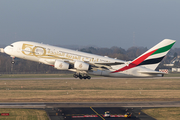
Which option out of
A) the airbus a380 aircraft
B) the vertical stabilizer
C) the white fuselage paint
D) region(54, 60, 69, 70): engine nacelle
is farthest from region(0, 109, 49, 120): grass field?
the vertical stabilizer

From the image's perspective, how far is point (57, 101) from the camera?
6619 centimetres

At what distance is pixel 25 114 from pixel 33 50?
42.0ft

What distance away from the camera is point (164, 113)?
53969 millimetres

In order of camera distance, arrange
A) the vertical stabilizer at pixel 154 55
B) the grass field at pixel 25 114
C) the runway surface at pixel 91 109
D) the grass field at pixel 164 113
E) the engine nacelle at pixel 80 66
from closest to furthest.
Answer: the grass field at pixel 25 114 → the runway surface at pixel 91 109 → the grass field at pixel 164 113 → the engine nacelle at pixel 80 66 → the vertical stabilizer at pixel 154 55

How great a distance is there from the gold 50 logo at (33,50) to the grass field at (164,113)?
25011 mm

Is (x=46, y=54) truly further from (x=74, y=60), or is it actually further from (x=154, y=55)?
(x=154, y=55)

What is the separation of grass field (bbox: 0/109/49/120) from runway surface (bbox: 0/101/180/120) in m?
1.53

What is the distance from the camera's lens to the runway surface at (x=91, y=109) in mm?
49719

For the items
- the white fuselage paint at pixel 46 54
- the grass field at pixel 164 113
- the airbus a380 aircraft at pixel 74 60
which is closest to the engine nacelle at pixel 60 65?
the airbus a380 aircraft at pixel 74 60

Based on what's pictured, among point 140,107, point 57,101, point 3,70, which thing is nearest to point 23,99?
point 57,101

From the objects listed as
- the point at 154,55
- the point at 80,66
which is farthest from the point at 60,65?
the point at 154,55

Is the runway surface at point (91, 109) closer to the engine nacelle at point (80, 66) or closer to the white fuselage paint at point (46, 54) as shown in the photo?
the white fuselage paint at point (46, 54)

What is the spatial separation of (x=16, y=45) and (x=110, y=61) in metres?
19.8

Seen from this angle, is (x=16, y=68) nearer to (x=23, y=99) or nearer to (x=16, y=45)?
(x=23, y=99)
